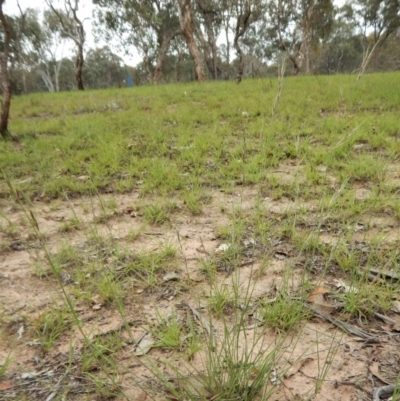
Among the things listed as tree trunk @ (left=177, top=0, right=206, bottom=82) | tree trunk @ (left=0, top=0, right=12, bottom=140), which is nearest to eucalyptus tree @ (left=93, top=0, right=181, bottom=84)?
tree trunk @ (left=177, top=0, right=206, bottom=82)

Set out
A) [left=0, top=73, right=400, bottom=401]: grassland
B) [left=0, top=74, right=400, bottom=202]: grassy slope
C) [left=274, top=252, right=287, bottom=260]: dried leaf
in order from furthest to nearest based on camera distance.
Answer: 1. [left=0, top=74, right=400, bottom=202]: grassy slope
2. [left=274, top=252, right=287, bottom=260]: dried leaf
3. [left=0, top=73, right=400, bottom=401]: grassland

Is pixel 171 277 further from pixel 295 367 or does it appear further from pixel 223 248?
pixel 295 367

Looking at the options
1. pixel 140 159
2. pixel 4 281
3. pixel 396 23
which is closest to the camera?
pixel 4 281

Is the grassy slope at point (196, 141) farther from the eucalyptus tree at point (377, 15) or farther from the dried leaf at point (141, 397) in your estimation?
the eucalyptus tree at point (377, 15)

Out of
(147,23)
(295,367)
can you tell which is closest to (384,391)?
(295,367)

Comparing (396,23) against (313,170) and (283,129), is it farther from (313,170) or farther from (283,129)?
(313,170)

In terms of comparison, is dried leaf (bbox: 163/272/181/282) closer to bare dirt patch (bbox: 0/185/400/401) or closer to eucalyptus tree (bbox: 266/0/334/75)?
bare dirt patch (bbox: 0/185/400/401)

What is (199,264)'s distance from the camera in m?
2.09

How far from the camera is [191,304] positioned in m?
1.73

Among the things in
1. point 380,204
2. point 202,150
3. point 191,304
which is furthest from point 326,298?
point 202,150

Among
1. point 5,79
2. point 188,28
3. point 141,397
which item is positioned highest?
point 188,28

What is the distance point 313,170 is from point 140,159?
2.42 m

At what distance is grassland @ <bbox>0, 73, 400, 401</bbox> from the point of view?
1250mm

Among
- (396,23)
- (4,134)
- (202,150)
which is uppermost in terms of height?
(396,23)
